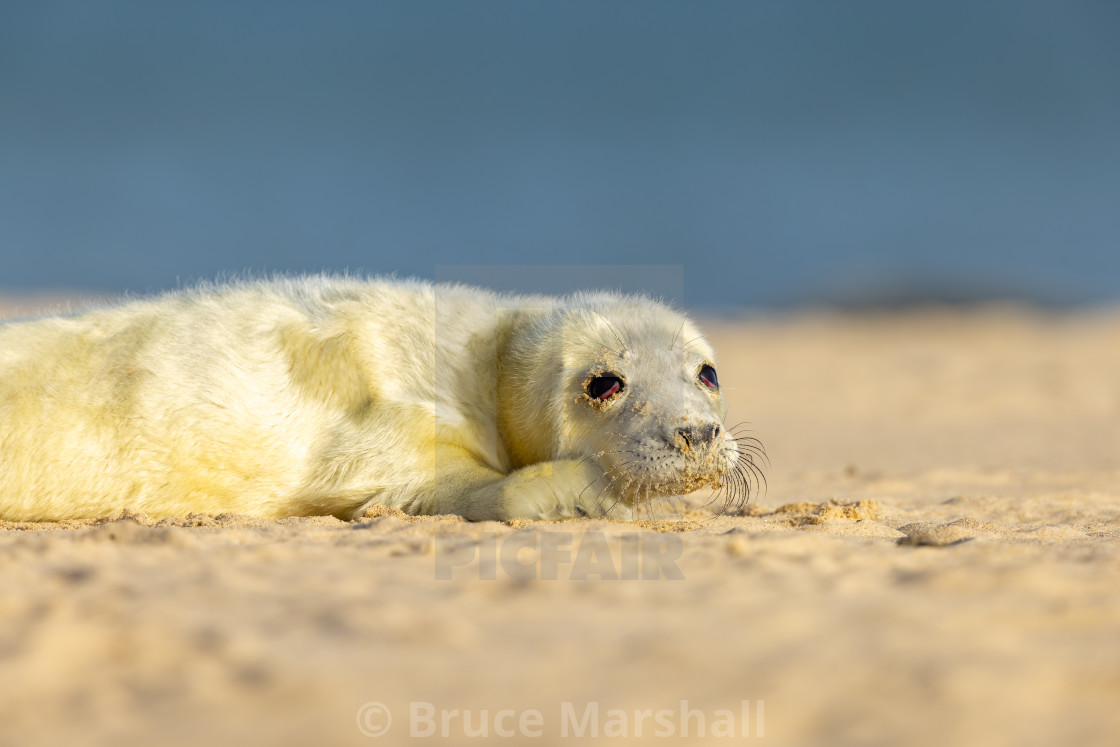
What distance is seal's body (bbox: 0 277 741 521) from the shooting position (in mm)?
4156

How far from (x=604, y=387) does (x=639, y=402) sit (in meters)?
0.19

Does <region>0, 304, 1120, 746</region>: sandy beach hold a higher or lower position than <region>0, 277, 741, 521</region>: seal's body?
lower

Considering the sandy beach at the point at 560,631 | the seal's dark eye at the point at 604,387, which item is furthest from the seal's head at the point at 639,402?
the sandy beach at the point at 560,631

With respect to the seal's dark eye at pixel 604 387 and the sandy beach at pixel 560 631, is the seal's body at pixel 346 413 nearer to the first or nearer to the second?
the seal's dark eye at pixel 604 387

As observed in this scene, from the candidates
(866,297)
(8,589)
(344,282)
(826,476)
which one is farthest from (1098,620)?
(866,297)

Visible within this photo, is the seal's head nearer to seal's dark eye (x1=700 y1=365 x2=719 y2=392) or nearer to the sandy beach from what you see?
seal's dark eye (x1=700 y1=365 x2=719 y2=392)

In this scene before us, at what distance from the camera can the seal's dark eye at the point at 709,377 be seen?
4.59 meters

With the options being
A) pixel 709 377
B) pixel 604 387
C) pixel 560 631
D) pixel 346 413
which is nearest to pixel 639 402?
pixel 604 387

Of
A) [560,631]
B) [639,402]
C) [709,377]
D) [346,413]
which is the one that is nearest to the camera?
[560,631]

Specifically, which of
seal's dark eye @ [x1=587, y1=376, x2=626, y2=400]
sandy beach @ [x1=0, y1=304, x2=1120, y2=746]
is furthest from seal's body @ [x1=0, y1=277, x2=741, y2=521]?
sandy beach @ [x1=0, y1=304, x2=1120, y2=746]

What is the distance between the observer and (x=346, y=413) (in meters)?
4.38

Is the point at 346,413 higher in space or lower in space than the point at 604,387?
lower

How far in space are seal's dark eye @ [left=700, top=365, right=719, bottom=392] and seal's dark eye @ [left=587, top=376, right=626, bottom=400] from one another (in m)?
0.46

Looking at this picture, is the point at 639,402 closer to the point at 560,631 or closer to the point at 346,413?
the point at 346,413
